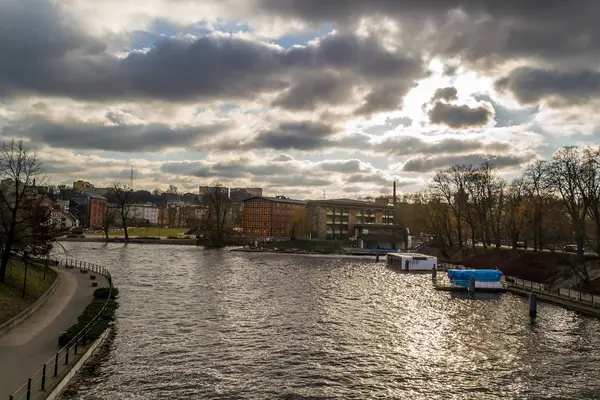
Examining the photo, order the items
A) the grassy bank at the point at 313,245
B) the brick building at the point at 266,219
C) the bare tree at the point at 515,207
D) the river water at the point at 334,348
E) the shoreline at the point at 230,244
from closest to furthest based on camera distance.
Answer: the river water at the point at 334,348
the bare tree at the point at 515,207
the shoreline at the point at 230,244
the grassy bank at the point at 313,245
the brick building at the point at 266,219

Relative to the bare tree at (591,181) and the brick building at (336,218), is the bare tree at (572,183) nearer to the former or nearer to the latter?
the bare tree at (591,181)

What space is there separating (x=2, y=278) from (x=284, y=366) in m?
29.2

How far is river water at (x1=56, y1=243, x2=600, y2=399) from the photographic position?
2527cm

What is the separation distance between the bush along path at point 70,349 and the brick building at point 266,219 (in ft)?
476

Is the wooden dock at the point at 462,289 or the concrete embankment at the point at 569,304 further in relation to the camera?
the wooden dock at the point at 462,289

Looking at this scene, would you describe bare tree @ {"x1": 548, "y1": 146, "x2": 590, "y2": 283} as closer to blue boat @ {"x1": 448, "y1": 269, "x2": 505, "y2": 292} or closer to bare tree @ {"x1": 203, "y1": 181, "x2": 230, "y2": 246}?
blue boat @ {"x1": 448, "y1": 269, "x2": 505, "y2": 292}

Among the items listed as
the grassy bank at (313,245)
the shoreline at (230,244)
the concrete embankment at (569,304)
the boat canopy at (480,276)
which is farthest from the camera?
the grassy bank at (313,245)

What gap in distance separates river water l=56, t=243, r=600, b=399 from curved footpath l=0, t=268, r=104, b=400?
111 inches

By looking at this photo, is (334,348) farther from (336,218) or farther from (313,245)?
(336,218)

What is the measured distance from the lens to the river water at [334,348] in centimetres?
2527

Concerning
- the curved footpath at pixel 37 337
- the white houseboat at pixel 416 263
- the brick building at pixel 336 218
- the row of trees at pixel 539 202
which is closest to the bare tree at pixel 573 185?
the row of trees at pixel 539 202

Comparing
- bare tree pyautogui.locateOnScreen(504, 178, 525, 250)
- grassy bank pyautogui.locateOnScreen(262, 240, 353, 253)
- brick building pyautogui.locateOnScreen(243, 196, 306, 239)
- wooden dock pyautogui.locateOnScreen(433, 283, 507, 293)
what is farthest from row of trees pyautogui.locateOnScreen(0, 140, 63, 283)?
brick building pyautogui.locateOnScreen(243, 196, 306, 239)

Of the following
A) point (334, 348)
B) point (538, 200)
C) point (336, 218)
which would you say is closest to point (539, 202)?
point (538, 200)

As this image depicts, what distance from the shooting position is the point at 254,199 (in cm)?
19238
